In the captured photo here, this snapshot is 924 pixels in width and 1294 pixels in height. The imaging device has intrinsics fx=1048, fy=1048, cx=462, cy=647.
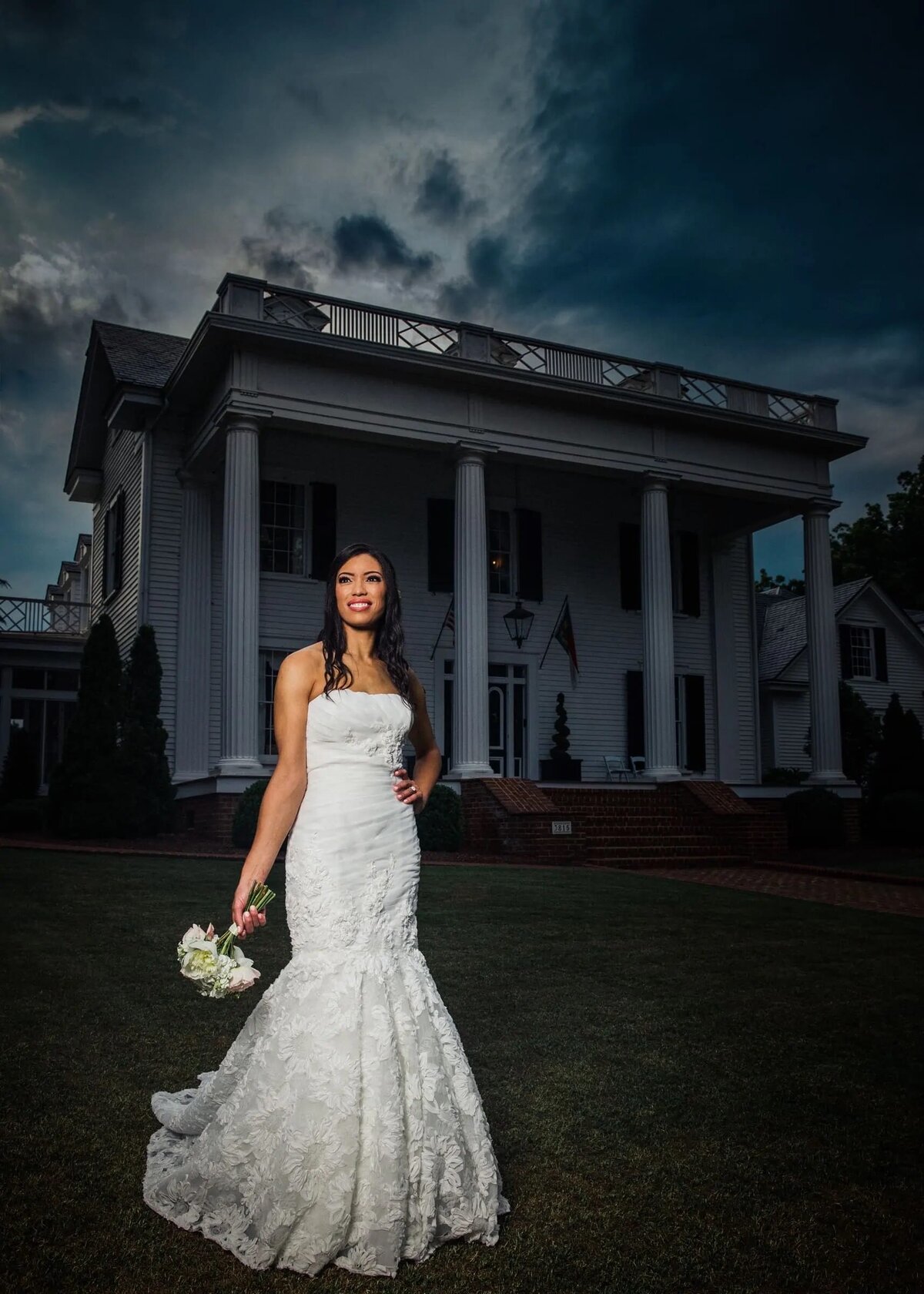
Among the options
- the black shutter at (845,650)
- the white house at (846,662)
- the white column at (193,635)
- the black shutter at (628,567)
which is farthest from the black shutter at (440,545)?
the black shutter at (845,650)

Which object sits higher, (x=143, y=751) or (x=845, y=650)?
(x=845, y=650)

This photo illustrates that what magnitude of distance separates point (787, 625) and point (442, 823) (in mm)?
21253

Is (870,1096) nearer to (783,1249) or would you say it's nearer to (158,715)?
(783,1249)

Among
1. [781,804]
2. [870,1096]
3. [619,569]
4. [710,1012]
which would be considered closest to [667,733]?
[781,804]

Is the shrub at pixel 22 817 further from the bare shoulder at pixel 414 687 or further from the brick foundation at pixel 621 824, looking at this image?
the bare shoulder at pixel 414 687

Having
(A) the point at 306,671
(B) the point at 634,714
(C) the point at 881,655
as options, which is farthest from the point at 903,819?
(A) the point at 306,671

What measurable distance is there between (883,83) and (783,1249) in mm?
35892

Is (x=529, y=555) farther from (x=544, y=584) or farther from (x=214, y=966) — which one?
(x=214, y=966)

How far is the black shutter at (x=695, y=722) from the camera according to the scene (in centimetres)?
2197

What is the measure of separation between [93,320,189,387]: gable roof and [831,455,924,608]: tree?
32585 mm

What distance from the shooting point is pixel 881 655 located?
107 feet

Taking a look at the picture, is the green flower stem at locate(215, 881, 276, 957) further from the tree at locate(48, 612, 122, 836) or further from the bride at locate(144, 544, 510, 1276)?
the tree at locate(48, 612, 122, 836)

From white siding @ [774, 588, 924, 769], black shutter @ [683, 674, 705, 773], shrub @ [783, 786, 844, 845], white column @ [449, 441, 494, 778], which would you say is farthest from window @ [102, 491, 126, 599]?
white siding @ [774, 588, 924, 769]

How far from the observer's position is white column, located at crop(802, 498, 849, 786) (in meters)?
19.5
